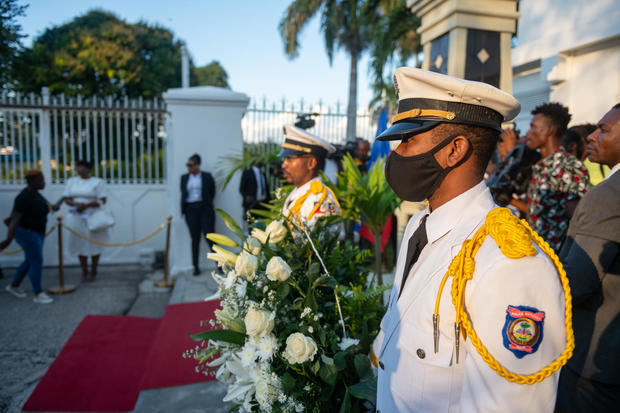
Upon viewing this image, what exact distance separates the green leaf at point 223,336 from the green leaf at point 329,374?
0.41 meters

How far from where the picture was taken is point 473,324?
1103 mm

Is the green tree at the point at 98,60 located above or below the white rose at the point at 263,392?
above

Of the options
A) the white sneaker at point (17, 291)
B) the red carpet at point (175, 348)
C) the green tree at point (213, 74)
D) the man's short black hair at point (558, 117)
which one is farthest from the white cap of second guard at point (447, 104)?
the green tree at point (213, 74)

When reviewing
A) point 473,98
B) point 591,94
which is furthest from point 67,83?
point 473,98

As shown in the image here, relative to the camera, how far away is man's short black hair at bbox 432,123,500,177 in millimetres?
1318

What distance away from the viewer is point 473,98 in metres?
1.28

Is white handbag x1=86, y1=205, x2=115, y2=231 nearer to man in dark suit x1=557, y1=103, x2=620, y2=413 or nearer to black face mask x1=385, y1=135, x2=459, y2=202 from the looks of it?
black face mask x1=385, y1=135, x2=459, y2=202

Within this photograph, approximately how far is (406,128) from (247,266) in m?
1.00

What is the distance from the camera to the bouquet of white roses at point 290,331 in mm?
1713

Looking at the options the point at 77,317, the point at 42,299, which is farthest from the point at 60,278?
the point at 77,317

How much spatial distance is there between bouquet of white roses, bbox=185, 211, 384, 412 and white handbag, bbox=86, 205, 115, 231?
18.1ft

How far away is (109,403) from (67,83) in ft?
51.3

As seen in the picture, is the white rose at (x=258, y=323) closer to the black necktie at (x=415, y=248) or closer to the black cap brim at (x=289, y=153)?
the black necktie at (x=415, y=248)

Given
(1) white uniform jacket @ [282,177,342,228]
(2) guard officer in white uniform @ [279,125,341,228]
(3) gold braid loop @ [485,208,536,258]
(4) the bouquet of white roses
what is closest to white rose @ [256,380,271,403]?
(4) the bouquet of white roses
